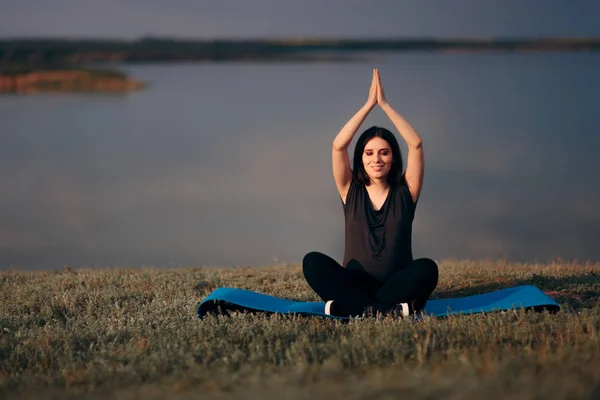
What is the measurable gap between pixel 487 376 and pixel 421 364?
0.77 metres

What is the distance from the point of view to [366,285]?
750 cm

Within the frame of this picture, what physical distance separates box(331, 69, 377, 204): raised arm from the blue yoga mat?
3.69 ft

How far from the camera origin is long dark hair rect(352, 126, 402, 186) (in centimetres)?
746

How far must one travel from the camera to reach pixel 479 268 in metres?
10.3

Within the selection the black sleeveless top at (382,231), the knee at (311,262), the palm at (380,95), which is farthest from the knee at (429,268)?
the palm at (380,95)

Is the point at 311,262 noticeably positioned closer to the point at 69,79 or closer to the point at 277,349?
the point at 277,349

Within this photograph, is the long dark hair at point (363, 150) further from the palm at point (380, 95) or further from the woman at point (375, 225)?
the palm at point (380, 95)

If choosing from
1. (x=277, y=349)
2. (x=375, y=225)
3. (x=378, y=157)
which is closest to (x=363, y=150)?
(x=378, y=157)

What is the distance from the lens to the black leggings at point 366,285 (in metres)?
7.24

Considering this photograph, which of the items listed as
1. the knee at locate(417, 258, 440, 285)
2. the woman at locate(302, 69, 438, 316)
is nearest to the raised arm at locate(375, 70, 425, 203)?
the woman at locate(302, 69, 438, 316)

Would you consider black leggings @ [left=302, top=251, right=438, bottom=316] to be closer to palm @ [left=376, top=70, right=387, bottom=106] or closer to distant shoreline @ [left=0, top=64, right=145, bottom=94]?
palm @ [left=376, top=70, right=387, bottom=106]

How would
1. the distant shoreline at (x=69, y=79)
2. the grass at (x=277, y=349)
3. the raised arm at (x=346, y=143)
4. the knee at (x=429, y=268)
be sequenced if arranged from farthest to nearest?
the distant shoreline at (x=69, y=79) → the raised arm at (x=346, y=143) → the knee at (x=429, y=268) → the grass at (x=277, y=349)

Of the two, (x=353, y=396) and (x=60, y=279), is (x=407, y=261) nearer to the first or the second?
(x=353, y=396)

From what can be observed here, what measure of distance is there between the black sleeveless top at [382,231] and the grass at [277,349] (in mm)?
782
